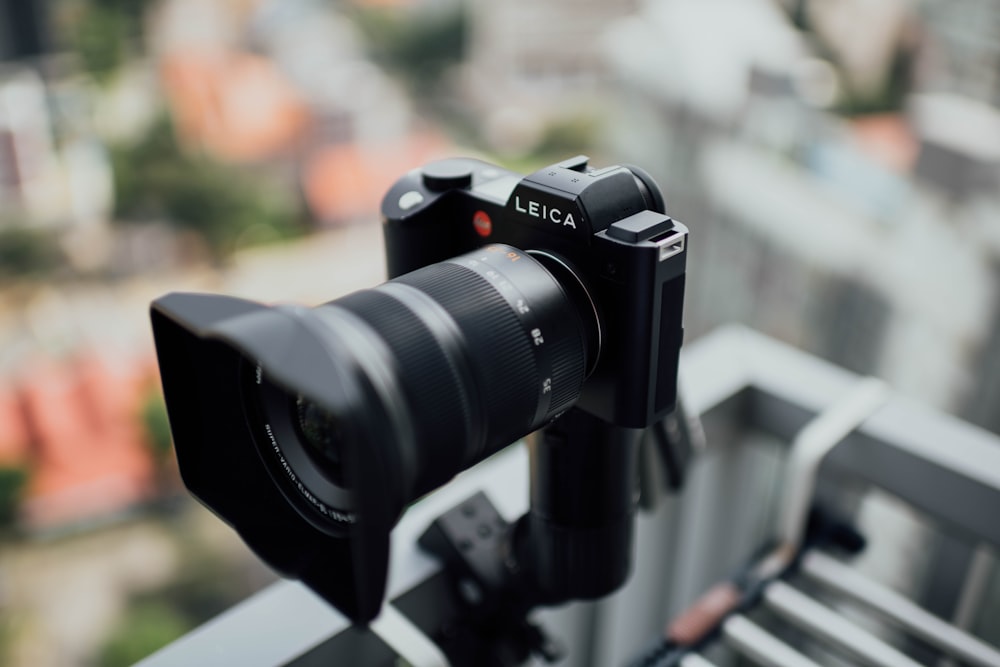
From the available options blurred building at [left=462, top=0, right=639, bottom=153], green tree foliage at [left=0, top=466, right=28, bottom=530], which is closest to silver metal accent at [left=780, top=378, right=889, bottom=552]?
green tree foliage at [left=0, top=466, right=28, bottom=530]

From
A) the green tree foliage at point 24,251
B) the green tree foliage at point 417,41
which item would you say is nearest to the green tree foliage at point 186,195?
the green tree foliage at point 24,251

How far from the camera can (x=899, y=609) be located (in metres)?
0.53

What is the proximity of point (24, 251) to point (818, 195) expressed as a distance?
5.91m

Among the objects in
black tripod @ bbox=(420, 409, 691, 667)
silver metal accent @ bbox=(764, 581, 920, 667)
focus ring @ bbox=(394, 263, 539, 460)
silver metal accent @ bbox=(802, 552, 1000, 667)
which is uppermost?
focus ring @ bbox=(394, 263, 539, 460)

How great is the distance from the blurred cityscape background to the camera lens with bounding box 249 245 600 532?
10.5 feet

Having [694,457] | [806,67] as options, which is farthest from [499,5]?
[694,457]

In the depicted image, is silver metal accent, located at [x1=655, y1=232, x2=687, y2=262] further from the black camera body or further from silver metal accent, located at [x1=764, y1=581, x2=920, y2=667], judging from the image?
silver metal accent, located at [x1=764, y1=581, x2=920, y2=667]

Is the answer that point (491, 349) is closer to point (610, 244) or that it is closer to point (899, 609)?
point (610, 244)

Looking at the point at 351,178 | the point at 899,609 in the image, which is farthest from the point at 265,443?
the point at 351,178

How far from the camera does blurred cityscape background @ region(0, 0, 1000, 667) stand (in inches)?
157

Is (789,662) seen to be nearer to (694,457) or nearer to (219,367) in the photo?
(694,457)

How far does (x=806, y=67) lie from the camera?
6.76m

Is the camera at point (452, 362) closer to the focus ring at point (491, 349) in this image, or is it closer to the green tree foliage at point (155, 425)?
the focus ring at point (491, 349)

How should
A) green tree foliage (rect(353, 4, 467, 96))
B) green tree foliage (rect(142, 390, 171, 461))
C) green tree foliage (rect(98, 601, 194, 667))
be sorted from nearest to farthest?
green tree foliage (rect(98, 601, 194, 667)), green tree foliage (rect(142, 390, 171, 461)), green tree foliage (rect(353, 4, 467, 96))
